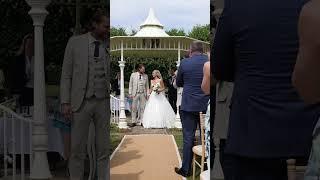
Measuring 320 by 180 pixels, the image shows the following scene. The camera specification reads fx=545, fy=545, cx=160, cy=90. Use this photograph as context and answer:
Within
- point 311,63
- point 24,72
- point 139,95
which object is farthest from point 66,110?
point 139,95

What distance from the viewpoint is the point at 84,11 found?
2992 mm

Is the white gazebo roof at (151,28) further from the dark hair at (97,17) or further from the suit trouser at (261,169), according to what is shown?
the suit trouser at (261,169)

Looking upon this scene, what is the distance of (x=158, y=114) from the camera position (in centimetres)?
663

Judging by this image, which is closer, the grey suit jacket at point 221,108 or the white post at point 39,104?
the grey suit jacket at point 221,108

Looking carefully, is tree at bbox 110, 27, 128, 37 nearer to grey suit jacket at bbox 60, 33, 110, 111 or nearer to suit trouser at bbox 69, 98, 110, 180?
grey suit jacket at bbox 60, 33, 110, 111

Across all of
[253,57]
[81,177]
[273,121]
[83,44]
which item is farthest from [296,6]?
[81,177]

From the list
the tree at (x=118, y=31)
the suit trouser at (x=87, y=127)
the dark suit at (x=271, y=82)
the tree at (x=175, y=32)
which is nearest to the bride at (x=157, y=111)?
the tree at (x=175, y=32)

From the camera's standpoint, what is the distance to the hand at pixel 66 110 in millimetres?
3047

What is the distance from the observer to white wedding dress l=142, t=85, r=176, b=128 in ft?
19.8

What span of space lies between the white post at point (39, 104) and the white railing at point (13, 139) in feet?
0.24

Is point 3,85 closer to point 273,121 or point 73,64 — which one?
point 73,64

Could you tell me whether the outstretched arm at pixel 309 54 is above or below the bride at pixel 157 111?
above

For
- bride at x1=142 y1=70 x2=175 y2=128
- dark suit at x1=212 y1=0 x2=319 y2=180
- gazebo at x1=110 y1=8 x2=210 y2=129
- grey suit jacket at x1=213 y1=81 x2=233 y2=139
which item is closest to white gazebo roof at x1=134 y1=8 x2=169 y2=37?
gazebo at x1=110 y1=8 x2=210 y2=129

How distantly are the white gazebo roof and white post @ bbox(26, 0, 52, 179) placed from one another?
25.2 inches
